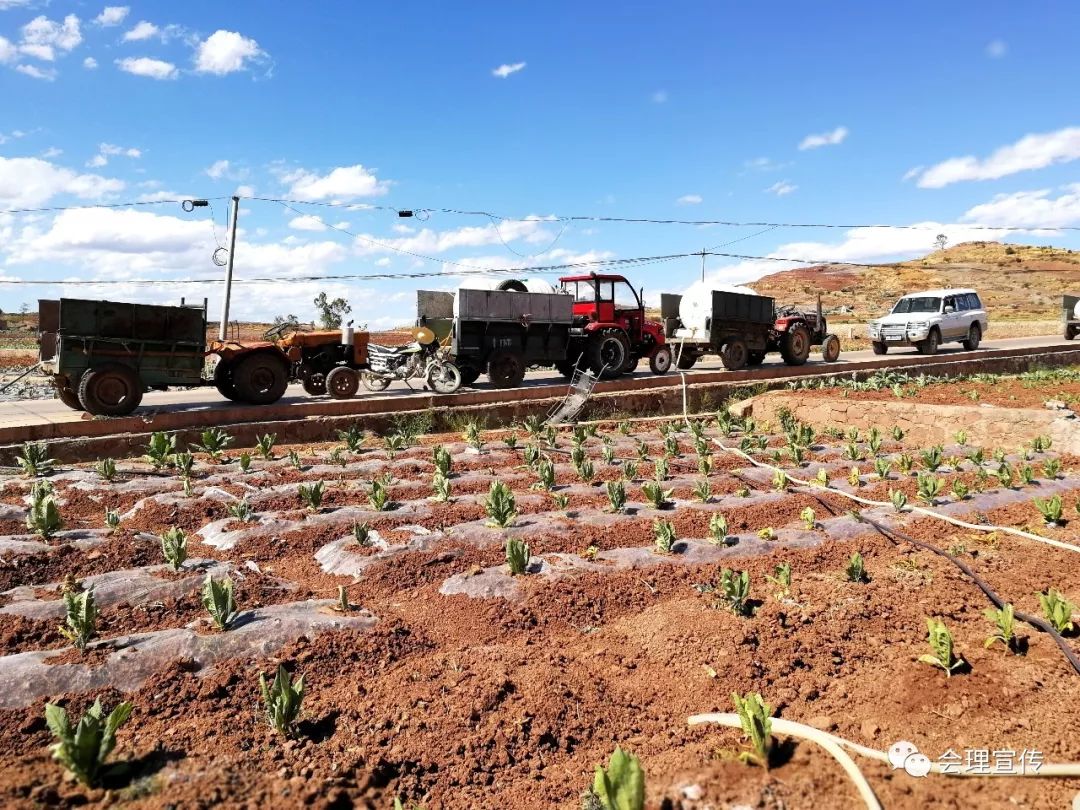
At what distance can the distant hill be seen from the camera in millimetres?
54781

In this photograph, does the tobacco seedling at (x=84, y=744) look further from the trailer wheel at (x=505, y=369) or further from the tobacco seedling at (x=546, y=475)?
the trailer wheel at (x=505, y=369)

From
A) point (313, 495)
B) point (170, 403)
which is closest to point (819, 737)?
point (313, 495)

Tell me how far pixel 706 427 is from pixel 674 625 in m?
8.70

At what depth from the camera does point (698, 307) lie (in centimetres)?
1944

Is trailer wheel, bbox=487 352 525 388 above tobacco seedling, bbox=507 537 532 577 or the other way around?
above

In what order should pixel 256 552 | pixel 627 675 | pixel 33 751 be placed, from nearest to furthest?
pixel 33 751
pixel 627 675
pixel 256 552

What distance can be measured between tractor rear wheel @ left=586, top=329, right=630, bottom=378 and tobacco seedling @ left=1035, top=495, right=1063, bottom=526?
10.6 meters

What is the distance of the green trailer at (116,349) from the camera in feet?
35.9

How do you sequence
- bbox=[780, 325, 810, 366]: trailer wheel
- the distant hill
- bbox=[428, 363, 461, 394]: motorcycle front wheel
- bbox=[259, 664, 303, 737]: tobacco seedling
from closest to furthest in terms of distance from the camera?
bbox=[259, 664, 303, 737]: tobacco seedling
bbox=[428, 363, 461, 394]: motorcycle front wheel
bbox=[780, 325, 810, 366]: trailer wheel
the distant hill

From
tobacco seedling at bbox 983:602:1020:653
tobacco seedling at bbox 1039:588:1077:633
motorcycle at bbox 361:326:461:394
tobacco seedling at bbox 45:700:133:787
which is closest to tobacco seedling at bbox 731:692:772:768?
tobacco seedling at bbox 983:602:1020:653

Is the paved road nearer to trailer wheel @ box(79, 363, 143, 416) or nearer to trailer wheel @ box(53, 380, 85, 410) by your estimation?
trailer wheel @ box(53, 380, 85, 410)

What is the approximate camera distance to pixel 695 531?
21.7 feet

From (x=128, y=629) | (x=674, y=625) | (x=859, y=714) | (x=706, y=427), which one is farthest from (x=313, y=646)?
(x=706, y=427)

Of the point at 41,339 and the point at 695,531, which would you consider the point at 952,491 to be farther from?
the point at 41,339
